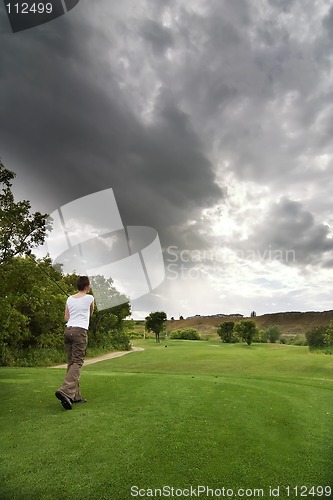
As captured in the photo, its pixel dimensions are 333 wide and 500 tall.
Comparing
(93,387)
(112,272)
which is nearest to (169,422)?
(93,387)

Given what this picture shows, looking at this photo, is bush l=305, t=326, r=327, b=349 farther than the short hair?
Yes

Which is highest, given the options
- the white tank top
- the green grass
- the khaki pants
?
the white tank top

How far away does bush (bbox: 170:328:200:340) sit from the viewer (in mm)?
81500

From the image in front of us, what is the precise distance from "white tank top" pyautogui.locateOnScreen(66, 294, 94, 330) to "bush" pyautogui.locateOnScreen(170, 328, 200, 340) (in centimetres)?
7694

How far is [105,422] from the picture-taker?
5285 millimetres

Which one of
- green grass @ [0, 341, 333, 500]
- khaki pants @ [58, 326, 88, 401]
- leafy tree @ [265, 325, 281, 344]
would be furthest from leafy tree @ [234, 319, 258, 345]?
khaki pants @ [58, 326, 88, 401]

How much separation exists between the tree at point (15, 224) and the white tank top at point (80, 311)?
1017 centimetres

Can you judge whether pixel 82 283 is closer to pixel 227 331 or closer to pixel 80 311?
pixel 80 311

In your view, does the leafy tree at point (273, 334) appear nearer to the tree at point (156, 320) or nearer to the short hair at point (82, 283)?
the tree at point (156, 320)

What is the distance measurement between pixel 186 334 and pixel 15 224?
70141 mm

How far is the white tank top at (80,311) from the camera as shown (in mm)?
6773

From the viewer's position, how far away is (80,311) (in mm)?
6797

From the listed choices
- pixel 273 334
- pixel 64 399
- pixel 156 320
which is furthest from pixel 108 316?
pixel 64 399

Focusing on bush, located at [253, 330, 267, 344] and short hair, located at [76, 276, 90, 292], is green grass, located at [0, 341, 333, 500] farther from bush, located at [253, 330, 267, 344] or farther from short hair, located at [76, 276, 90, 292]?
bush, located at [253, 330, 267, 344]
